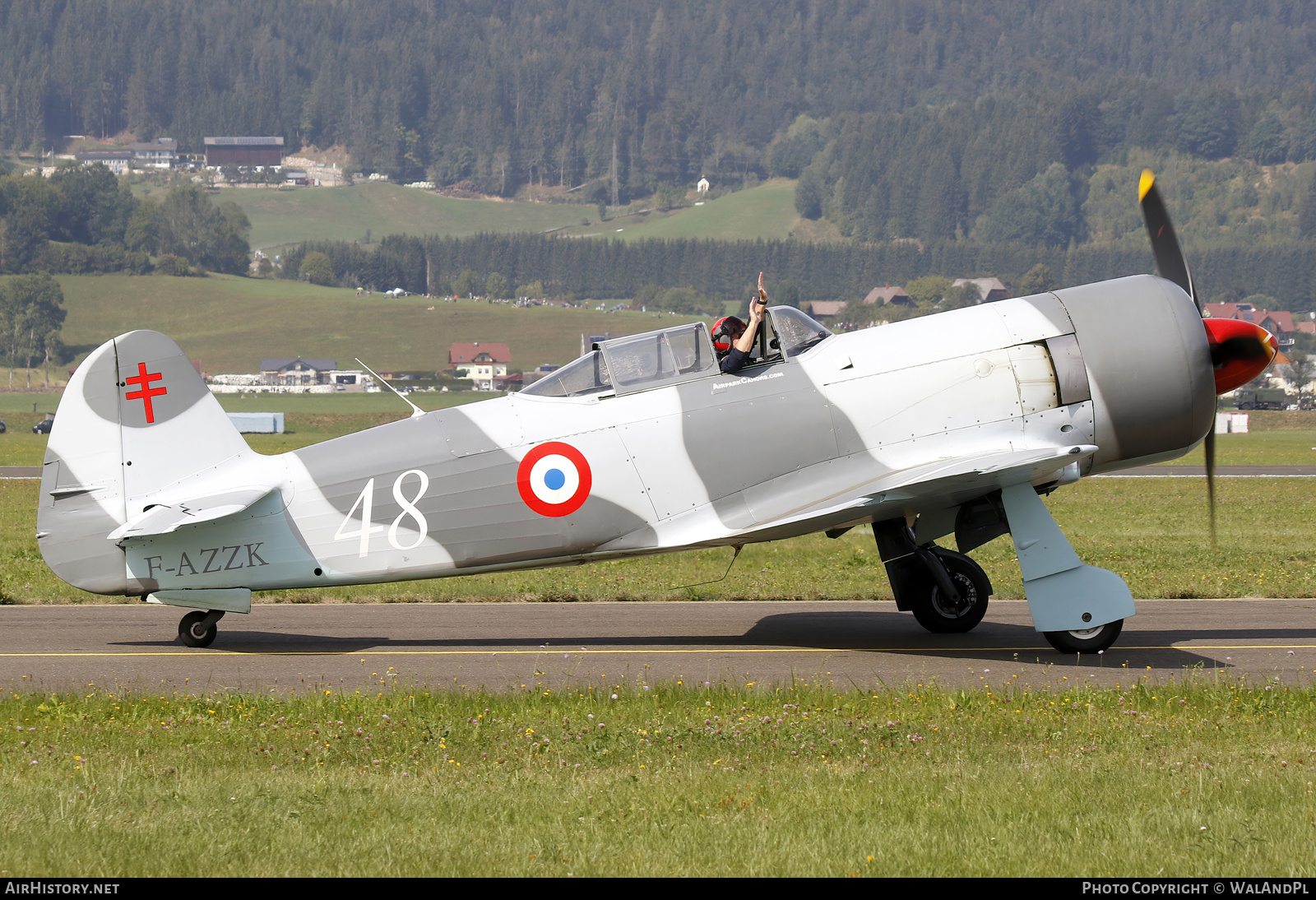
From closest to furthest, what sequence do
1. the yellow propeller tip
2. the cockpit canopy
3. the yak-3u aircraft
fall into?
the yak-3u aircraft
the cockpit canopy
the yellow propeller tip

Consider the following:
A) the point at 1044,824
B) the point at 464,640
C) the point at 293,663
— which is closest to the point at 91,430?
the point at 293,663

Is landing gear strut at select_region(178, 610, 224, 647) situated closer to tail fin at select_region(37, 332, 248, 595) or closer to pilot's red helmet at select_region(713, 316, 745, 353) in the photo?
tail fin at select_region(37, 332, 248, 595)

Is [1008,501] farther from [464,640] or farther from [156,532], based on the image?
[156,532]

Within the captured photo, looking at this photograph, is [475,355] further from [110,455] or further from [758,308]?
[758,308]

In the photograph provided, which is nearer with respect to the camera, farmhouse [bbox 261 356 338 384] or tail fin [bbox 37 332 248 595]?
tail fin [bbox 37 332 248 595]

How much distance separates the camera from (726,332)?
40.3 ft

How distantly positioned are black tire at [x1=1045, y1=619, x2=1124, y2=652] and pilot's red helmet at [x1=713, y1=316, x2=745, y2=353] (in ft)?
12.5

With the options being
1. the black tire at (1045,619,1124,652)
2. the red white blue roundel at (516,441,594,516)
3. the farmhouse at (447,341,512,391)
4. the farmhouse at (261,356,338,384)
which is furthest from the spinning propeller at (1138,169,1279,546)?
the farmhouse at (261,356,338,384)

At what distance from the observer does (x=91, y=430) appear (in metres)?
12.0

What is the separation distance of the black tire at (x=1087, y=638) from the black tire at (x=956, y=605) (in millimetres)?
1509

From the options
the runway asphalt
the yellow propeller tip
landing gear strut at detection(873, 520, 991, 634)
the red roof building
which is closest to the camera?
the runway asphalt

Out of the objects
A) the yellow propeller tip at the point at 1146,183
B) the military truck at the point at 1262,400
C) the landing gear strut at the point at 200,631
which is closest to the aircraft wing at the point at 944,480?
the yellow propeller tip at the point at 1146,183

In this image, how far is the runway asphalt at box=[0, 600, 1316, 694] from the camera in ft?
36.0

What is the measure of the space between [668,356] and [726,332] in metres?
0.64
